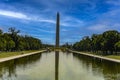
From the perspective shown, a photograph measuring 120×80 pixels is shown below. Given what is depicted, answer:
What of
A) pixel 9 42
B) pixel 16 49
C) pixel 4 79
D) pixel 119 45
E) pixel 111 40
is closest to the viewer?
pixel 4 79

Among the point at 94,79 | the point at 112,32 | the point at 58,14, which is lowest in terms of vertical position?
the point at 94,79

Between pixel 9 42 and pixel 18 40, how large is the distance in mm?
13286

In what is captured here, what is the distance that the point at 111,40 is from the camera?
77938mm

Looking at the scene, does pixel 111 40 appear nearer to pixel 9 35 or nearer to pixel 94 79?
pixel 9 35

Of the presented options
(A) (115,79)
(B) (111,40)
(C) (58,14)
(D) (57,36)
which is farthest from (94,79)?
(D) (57,36)

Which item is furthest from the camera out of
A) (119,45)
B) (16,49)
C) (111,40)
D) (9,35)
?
(16,49)

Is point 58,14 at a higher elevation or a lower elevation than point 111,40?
higher

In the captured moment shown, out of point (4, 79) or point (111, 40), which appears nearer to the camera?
point (4, 79)

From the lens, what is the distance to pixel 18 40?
99812 millimetres

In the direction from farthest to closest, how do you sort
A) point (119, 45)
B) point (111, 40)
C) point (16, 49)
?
1. point (16, 49)
2. point (111, 40)
3. point (119, 45)

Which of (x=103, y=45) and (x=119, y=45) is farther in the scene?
(x=103, y=45)

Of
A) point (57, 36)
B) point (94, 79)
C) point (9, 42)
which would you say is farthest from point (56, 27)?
point (94, 79)

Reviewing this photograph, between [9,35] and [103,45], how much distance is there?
3376 cm

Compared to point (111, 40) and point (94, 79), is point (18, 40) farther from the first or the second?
point (94, 79)
